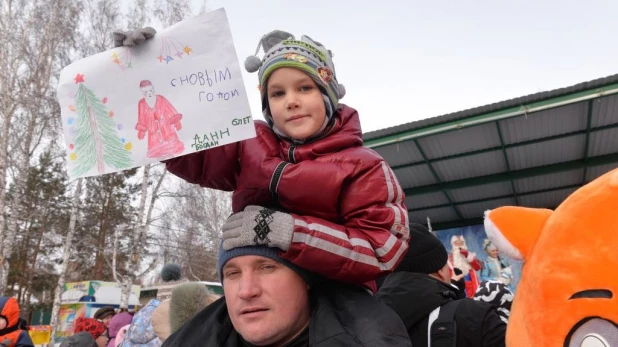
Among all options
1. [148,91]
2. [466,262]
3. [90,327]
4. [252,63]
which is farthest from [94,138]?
[466,262]

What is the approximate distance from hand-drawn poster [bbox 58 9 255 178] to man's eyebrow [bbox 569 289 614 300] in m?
1.02

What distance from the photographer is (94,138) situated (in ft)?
5.23

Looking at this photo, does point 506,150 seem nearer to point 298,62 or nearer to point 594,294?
point 298,62

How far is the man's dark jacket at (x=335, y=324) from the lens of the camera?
1.28 meters

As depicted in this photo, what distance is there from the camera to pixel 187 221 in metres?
25.2

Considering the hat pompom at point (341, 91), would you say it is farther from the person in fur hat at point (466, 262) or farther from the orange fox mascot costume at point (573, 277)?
the person in fur hat at point (466, 262)

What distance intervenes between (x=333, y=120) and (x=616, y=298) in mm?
1028

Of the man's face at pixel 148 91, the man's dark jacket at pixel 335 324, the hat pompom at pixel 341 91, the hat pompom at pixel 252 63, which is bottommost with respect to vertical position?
the man's dark jacket at pixel 335 324

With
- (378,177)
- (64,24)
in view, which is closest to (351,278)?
(378,177)

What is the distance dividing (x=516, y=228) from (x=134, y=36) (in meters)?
1.36

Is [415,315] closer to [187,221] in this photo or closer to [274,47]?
[274,47]

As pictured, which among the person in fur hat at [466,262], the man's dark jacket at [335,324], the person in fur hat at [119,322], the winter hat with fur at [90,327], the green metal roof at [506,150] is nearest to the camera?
the man's dark jacket at [335,324]

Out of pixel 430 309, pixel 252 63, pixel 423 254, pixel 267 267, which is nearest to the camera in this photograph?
pixel 267 267

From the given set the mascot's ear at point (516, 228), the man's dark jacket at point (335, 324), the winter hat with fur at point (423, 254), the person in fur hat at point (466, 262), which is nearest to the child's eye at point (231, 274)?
the man's dark jacket at point (335, 324)
